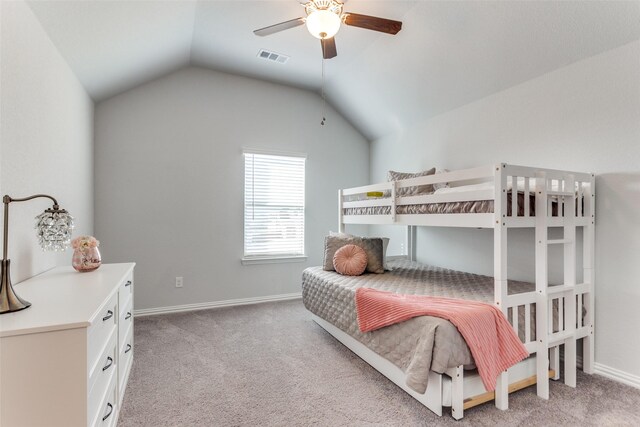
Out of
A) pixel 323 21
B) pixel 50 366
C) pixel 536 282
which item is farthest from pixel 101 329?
pixel 536 282

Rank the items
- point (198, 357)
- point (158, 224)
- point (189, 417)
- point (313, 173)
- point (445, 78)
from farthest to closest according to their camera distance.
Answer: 1. point (313, 173)
2. point (158, 224)
3. point (445, 78)
4. point (198, 357)
5. point (189, 417)

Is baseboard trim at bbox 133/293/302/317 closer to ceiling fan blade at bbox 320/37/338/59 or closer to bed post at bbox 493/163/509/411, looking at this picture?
bed post at bbox 493/163/509/411

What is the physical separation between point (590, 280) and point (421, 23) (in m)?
2.36

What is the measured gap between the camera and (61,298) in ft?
4.47

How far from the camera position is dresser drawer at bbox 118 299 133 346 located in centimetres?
182

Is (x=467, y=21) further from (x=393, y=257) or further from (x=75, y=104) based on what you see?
(x=75, y=104)

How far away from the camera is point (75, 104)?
263cm

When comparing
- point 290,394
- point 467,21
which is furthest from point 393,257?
point 467,21

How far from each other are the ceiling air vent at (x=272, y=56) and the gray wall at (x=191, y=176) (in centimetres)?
61

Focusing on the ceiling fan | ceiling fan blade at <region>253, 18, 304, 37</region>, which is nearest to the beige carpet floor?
the ceiling fan

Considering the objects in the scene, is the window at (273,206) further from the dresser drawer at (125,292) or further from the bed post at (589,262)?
the bed post at (589,262)

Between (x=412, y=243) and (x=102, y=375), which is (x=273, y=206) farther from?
(x=102, y=375)

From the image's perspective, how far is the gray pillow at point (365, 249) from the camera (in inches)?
121

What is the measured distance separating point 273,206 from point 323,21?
254cm
